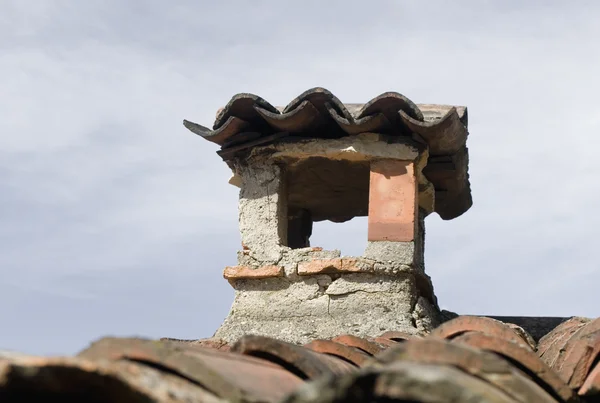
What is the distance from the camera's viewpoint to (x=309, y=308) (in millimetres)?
6426

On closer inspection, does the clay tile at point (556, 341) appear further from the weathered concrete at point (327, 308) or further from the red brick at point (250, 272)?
the red brick at point (250, 272)

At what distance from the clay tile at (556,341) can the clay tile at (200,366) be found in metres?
2.24

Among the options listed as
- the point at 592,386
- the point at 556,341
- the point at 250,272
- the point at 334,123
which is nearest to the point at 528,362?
the point at 592,386

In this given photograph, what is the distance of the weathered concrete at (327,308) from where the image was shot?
6285mm

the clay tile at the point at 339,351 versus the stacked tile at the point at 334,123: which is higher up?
the stacked tile at the point at 334,123

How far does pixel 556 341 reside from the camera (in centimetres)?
511

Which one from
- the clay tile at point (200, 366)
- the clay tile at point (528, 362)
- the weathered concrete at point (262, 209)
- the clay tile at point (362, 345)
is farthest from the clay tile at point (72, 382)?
the weathered concrete at point (262, 209)

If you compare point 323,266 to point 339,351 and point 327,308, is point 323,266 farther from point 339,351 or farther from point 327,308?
point 339,351

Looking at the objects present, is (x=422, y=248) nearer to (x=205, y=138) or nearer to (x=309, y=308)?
(x=309, y=308)

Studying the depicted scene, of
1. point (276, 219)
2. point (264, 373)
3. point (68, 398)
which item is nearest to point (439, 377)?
point (68, 398)

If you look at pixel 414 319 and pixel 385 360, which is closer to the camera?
pixel 385 360

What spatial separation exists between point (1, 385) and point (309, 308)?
4.89 m

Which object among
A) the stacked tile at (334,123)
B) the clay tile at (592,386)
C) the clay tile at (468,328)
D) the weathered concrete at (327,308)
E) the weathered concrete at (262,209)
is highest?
the stacked tile at (334,123)

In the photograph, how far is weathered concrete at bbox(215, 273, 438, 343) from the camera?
247 inches
